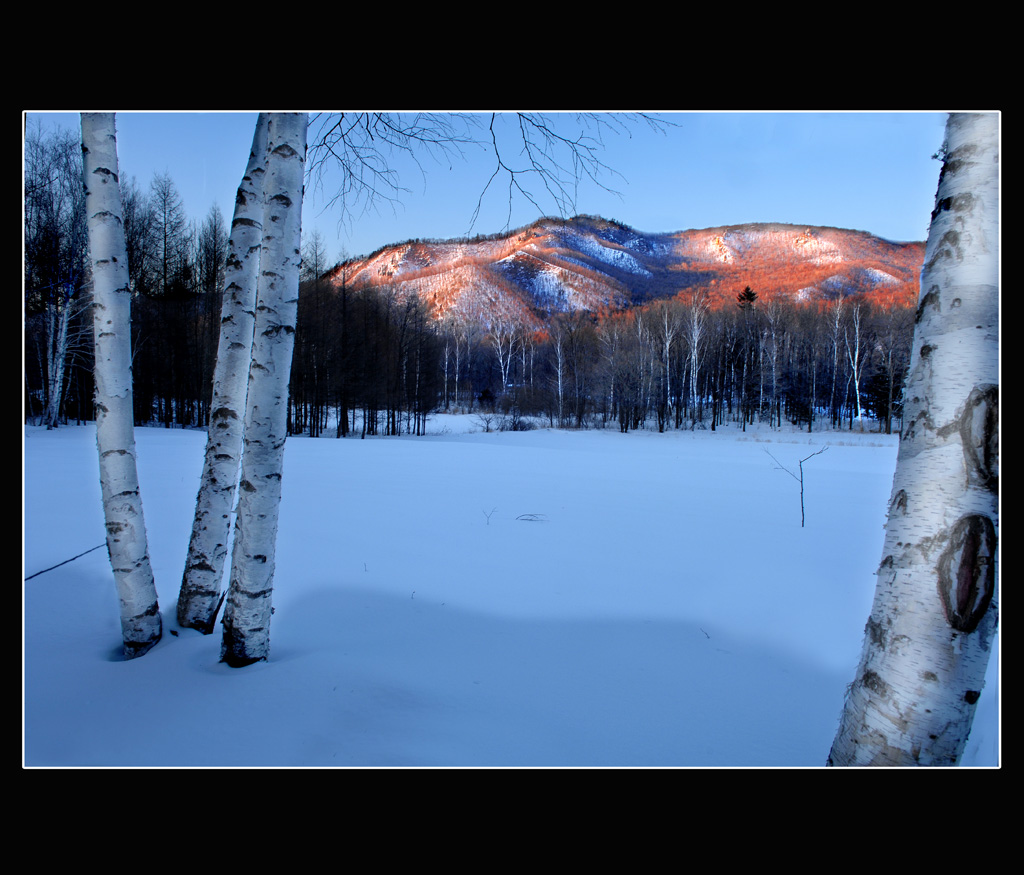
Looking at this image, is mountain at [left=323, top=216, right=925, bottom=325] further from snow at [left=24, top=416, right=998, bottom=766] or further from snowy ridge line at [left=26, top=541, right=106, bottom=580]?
snowy ridge line at [left=26, top=541, right=106, bottom=580]

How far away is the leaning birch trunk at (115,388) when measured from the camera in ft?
7.37

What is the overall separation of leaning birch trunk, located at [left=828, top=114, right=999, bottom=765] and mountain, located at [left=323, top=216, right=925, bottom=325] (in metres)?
3.15

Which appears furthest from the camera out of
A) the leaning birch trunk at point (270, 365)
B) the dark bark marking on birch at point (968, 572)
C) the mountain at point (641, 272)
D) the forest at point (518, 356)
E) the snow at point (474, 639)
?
the forest at point (518, 356)

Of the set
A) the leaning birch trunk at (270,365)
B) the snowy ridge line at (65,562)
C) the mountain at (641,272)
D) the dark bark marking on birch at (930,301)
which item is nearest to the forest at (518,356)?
the mountain at (641,272)

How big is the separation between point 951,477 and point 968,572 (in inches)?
A: 9.6

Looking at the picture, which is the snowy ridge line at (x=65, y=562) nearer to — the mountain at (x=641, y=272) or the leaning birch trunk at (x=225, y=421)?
the leaning birch trunk at (x=225, y=421)

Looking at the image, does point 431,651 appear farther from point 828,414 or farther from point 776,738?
point 828,414

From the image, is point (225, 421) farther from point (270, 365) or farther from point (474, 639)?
point (474, 639)

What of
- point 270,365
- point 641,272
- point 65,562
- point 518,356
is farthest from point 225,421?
point 518,356

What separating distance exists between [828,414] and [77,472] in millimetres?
26653

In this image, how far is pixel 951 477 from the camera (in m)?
1.25

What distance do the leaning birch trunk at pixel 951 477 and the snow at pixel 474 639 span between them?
991mm

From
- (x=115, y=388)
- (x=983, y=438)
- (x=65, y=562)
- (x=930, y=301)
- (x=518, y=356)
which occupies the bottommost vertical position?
(x=65, y=562)
